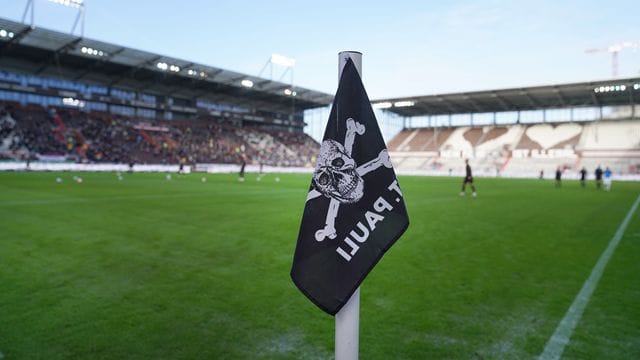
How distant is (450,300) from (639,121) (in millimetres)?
66979

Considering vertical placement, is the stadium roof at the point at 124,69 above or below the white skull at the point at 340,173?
above

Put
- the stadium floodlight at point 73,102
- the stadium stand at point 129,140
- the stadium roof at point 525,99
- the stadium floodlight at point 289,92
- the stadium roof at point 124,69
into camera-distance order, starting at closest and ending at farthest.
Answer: the stadium roof at point 124,69 → the stadium stand at point 129,140 → the stadium floodlight at point 73,102 → the stadium roof at point 525,99 → the stadium floodlight at point 289,92

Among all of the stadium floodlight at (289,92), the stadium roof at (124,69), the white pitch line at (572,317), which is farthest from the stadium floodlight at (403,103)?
the white pitch line at (572,317)

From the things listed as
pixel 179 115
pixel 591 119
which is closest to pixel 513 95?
pixel 591 119

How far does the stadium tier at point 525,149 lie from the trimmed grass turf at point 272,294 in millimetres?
48707

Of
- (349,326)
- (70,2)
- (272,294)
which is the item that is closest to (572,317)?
(272,294)

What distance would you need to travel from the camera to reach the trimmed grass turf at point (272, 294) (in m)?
3.49

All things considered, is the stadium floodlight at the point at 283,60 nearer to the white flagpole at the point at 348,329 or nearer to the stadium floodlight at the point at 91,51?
the stadium floodlight at the point at 91,51

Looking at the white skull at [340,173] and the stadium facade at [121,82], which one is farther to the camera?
the stadium facade at [121,82]

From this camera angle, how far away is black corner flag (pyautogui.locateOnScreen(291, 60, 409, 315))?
2020mm

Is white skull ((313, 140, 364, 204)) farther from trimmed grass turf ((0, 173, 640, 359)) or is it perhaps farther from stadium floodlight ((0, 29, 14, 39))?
stadium floodlight ((0, 29, 14, 39))

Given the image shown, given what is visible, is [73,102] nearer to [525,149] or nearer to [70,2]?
[70,2]

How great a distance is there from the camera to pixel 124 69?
4941cm

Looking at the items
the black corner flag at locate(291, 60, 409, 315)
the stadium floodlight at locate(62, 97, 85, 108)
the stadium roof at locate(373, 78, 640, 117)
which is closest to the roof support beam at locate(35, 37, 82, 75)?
the stadium floodlight at locate(62, 97, 85, 108)
